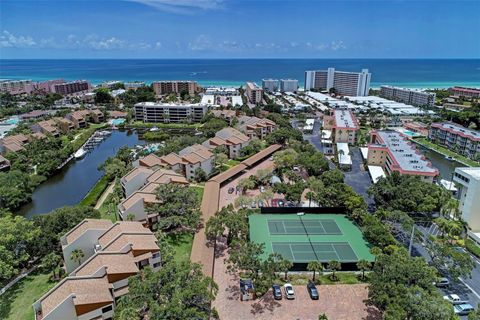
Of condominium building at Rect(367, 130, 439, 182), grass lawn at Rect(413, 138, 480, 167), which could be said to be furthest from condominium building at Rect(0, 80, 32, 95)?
grass lawn at Rect(413, 138, 480, 167)

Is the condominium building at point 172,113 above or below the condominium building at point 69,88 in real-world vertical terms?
below

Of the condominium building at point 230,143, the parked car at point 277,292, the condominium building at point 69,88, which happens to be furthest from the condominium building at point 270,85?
the parked car at point 277,292

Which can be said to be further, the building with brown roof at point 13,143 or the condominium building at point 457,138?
the condominium building at point 457,138

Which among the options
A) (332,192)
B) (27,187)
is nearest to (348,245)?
(332,192)

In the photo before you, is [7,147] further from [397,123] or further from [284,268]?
[397,123]

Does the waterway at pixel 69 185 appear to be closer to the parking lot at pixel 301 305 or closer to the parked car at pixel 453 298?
the parking lot at pixel 301 305

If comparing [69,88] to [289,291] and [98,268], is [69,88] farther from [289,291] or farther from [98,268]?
[289,291]

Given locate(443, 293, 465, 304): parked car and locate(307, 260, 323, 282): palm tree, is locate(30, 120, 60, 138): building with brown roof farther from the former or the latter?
locate(443, 293, 465, 304): parked car
